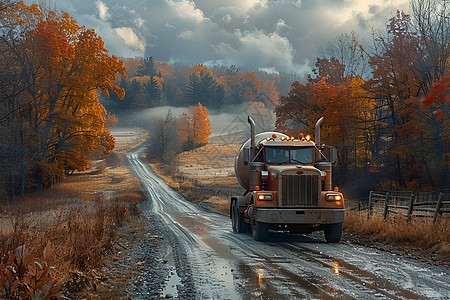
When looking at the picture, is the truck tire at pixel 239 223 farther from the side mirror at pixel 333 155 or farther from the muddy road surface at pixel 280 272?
the side mirror at pixel 333 155

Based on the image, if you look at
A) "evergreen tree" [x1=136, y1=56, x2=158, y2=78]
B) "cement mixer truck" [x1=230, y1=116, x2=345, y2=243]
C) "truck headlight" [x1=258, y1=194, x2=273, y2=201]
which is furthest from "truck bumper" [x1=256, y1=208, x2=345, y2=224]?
"evergreen tree" [x1=136, y1=56, x2=158, y2=78]

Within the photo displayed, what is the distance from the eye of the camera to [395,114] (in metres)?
35.6

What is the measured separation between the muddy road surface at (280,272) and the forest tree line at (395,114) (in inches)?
603

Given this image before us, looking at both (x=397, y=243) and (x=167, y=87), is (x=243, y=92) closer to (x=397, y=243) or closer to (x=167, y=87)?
(x=167, y=87)

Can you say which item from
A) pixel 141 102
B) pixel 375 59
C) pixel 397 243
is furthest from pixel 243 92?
pixel 397 243

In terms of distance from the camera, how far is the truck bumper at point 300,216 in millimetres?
12992

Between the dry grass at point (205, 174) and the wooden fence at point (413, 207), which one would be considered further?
the dry grass at point (205, 174)

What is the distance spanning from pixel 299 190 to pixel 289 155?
1.86m

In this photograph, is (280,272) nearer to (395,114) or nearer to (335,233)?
(335,233)

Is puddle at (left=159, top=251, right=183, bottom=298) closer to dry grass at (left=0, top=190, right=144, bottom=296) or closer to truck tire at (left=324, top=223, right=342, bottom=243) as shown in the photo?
dry grass at (left=0, top=190, right=144, bottom=296)

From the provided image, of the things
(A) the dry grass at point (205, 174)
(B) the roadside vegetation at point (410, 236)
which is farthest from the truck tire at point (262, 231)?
(A) the dry grass at point (205, 174)

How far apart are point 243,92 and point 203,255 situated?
3745 inches

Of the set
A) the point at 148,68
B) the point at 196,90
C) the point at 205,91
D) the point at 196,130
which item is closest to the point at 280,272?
the point at 196,130

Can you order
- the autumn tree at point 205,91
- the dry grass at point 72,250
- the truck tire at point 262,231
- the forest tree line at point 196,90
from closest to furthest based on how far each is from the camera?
the dry grass at point 72,250 → the truck tire at point 262,231 → the forest tree line at point 196,90 → the autumn tree at point 205,91
